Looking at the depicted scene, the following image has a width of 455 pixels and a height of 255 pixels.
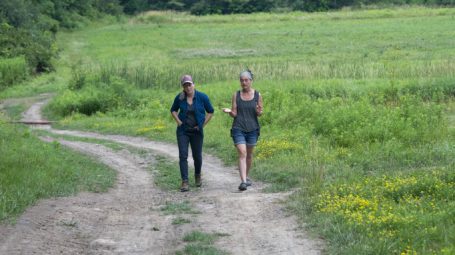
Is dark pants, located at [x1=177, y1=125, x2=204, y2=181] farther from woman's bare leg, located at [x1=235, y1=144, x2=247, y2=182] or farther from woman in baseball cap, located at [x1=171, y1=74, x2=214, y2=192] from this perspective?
woman's bare leg, located at [x1=235, y1=144, x2=247, y2=182]

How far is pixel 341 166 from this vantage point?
13539 millimetres

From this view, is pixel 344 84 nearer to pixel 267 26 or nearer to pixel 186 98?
pixel 186 98

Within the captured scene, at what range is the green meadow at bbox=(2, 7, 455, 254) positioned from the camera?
30.2 feet

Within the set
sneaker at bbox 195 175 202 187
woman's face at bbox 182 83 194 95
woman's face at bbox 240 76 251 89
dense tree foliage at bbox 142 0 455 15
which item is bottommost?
dense tree foliage at bbox 142 0 455 15

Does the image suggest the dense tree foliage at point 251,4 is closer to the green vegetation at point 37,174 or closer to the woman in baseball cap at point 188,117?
the green vegetation at point 37,174

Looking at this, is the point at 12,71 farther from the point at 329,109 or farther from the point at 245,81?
the point at 245,81

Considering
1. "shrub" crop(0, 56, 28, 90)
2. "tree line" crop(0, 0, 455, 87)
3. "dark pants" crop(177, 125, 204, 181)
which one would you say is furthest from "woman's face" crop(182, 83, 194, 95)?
"tree line" crop(0, 0, 455, 87)

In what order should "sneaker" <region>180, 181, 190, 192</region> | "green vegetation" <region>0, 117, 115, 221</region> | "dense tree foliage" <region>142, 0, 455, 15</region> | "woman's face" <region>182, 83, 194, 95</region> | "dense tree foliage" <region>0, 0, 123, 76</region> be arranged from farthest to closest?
"dense tree foliage" <region>142, 0, 455, 15</region>, "dense tree foliage" <region>0, 0, 123, 76</region>, "sneaker" <region>180, 181, 190, 192</region>, "woman's face" <region>182, 83, 194, 95</region>, "green vegetation" <region>0, 117, 115, 221</region>

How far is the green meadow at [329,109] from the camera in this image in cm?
920

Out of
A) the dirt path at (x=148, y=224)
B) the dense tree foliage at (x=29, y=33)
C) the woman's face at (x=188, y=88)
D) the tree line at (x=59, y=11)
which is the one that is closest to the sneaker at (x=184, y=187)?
the dirt path at (x=148, y=224)

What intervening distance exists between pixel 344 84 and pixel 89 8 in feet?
205

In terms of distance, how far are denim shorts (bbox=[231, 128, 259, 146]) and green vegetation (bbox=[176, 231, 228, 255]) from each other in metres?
3.63

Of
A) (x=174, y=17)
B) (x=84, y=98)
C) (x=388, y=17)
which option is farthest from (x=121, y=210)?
(x=174, y=17)

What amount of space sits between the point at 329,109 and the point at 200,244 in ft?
36.3
